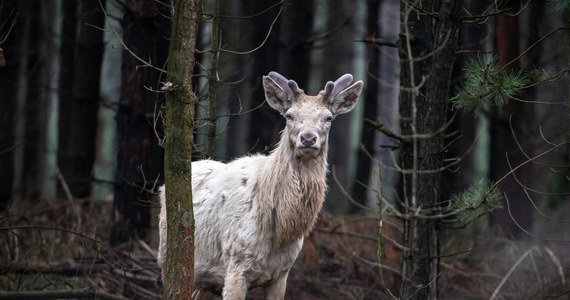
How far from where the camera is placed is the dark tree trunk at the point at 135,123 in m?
12.8

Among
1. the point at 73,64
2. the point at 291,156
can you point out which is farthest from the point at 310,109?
the point at 73,64

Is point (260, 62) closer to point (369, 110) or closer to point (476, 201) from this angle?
point (369, 110)

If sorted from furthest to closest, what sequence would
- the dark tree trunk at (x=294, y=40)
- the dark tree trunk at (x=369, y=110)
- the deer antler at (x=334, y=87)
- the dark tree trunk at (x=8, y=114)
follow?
the dark tree trunk at (x=369, y=110) → the dark tree trunk at (x=294, y=40) → the dark tree trunk at (x=8, y=114) → the deer antler at (x=334, y=87)

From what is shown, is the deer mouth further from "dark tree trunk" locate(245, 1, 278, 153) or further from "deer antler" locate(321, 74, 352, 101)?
"dark tree trunk" locate(245, 1, 278, 153)

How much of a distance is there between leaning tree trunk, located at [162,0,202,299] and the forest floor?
2.55 meters

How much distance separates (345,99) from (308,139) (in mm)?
1120

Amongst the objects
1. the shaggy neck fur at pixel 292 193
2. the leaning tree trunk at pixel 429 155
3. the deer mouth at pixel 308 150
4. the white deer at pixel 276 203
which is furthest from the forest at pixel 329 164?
the deer mouth at pixel 308 150

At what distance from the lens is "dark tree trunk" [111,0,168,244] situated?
12.8m

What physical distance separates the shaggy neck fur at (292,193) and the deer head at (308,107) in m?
0.15

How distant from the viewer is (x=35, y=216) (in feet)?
48.2

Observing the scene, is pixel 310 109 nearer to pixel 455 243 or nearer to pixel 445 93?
pixel 445 93

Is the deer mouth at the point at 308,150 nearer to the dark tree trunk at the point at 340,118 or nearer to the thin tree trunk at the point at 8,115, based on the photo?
the thin tree trunk at the point at 8,115

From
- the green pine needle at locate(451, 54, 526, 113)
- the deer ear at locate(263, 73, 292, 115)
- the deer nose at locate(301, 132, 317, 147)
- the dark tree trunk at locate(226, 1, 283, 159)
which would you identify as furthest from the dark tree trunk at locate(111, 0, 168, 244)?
the green pine needle at locate(451, 54, 526, 113)

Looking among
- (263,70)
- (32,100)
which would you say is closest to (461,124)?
(263,70)
